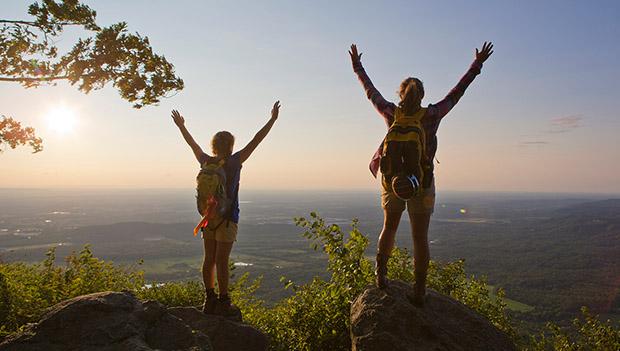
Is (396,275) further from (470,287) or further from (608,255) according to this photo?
(608,255)

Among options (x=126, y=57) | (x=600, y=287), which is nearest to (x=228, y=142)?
(x=126, y=57)

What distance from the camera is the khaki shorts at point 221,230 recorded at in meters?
5.23

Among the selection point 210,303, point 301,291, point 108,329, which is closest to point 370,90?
point 301,291

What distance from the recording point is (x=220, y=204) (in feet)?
16.8

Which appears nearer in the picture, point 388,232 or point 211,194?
point 388,232

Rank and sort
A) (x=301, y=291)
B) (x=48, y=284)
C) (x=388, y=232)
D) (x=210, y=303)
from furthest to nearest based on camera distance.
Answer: (x=301, y=291), (x=48, y=284), (x=210, y=303), (x=388, y=232)

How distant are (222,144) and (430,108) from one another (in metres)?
2.92

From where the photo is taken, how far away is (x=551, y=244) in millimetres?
182250

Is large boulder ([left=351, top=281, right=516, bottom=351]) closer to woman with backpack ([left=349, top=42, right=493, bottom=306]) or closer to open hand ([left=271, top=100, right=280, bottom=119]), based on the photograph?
woman with backpack ([left=349, top=42, right=493, bottom=306])

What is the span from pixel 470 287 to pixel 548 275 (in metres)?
137

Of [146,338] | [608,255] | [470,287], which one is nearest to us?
[146,338]

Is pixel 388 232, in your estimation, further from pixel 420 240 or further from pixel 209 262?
pixel 209 262

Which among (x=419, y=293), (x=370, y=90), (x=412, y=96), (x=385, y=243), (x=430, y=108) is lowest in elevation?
(x=419, y=293)

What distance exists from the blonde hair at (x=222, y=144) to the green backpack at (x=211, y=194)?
27 centimetres
